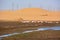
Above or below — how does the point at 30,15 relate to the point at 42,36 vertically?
above

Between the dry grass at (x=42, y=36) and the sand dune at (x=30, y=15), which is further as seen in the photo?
the sand dune at (x=30, y=15)

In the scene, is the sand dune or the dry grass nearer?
the dry grass

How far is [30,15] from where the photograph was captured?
1.21m

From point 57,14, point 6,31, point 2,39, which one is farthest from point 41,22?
point 2,39

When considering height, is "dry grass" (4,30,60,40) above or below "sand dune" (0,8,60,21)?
below

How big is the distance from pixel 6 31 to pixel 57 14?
49cm

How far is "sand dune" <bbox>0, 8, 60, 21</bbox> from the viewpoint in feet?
3.92

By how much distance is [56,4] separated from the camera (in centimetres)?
126

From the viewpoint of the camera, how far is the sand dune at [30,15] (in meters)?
1.19

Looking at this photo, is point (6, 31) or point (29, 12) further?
point (29, 12)

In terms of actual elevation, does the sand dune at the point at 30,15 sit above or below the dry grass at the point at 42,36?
above

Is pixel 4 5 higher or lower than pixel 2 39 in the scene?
higher

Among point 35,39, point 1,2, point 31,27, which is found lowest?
point 35,39

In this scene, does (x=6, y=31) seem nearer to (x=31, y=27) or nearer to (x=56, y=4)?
(x=31, y=27)
